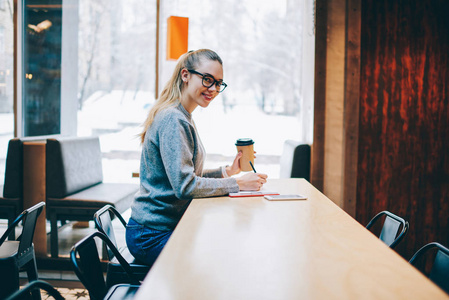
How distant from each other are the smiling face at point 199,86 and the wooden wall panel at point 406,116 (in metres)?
1.74

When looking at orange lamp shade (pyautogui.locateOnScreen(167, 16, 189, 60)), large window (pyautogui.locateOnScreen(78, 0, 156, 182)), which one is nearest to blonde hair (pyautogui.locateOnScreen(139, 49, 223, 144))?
orange lamp shade (pyautogui.locateOnScreen(167, 16, 189, 60))

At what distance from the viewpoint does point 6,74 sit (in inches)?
169

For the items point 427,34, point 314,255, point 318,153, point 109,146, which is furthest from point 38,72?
point 314,255

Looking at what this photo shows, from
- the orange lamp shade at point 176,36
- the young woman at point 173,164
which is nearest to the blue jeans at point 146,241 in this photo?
the young woman at point 173,164

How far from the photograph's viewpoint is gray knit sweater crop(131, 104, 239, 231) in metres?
1.51

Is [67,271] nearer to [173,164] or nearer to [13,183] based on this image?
[13,183]

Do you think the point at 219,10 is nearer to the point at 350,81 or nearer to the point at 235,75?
the point at 235,75

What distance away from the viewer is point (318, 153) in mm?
3211

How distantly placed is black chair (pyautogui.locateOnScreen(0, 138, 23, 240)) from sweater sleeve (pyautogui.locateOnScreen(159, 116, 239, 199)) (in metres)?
2.19

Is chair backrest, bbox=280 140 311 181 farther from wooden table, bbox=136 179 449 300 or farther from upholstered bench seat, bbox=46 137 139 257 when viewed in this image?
wooden table, bbox=136 179 449 300

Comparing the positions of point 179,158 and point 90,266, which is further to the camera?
point 179,158

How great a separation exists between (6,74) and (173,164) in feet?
12.1

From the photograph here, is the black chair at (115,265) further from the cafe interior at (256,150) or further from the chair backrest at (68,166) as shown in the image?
the chair backrest at (68,166)

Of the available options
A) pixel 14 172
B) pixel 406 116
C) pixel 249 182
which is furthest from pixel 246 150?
pixel 14 172
